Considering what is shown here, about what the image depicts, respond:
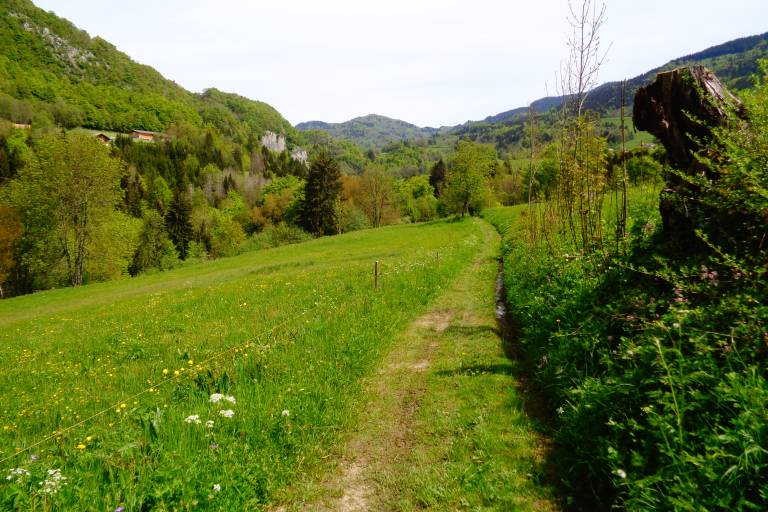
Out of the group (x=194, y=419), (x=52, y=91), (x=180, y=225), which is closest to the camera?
(x=194, y=419)

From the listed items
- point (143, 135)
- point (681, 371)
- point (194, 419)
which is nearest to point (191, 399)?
point (194, 419)

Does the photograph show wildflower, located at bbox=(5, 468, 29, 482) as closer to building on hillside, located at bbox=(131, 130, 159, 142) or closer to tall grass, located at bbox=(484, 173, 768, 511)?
tall grass, located at bbox=(484, 173, 768, 511)

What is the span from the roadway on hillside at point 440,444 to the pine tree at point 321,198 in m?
64.9

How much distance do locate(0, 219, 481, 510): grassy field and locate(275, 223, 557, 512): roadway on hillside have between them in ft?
1.66

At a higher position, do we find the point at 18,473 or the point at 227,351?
the point at 18,473

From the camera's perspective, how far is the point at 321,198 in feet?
238

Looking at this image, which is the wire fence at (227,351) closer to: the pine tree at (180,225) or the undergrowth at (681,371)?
Answer: the undergrowth at (681,371)

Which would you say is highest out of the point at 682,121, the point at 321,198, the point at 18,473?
the point at 682,121

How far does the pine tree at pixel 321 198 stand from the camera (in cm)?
7219

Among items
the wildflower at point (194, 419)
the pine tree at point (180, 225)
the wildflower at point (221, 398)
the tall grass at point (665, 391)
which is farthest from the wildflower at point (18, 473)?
the pine tree at point (180, 225)

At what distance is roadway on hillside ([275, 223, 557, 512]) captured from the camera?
4.58 m

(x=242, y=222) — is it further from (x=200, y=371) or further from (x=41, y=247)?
(x=200, y=371)

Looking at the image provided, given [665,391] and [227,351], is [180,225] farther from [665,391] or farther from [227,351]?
[665,391]

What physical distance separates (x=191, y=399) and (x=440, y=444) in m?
4.04
